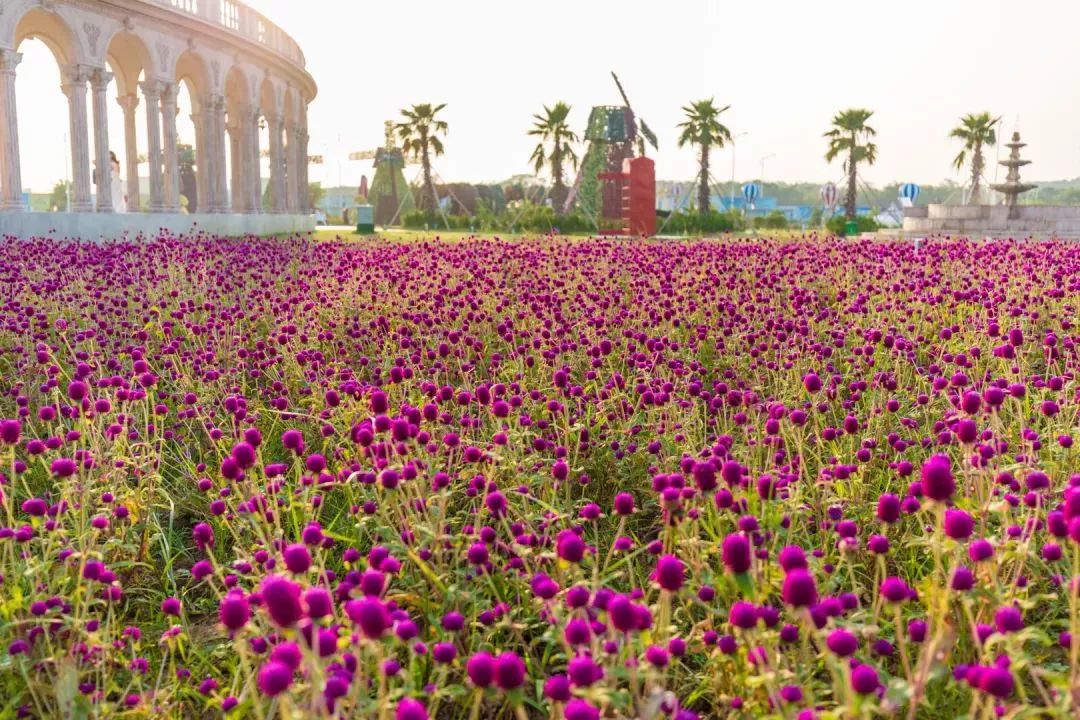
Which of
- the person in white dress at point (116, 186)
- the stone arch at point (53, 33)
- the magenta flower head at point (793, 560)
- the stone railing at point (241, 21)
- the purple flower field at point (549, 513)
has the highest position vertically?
the stone railing at point (241, 21)

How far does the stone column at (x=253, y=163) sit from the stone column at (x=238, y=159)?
0.18 metres

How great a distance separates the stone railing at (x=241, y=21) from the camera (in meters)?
28.8

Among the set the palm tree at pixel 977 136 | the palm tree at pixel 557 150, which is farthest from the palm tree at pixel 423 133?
the palm tree at pixel 977 136

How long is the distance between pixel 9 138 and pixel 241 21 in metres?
13.1

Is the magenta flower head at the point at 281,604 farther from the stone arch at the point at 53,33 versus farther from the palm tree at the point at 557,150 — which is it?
the palm tree at the point at 557,150

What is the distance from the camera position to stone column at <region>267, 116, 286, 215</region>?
37.2 meters

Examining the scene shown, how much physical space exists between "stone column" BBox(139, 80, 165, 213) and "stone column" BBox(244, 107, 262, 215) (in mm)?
7060

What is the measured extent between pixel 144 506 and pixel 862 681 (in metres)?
3.22

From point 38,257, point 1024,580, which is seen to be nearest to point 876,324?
point 1024,580

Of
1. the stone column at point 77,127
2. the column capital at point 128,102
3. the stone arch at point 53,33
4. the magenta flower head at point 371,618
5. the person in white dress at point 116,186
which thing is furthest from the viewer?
the person in white dress at point 116,186

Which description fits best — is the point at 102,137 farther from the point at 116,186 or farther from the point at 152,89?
the point at 116,186

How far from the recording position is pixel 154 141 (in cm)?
2730

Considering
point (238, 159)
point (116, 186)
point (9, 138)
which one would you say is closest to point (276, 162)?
point (238, 159)

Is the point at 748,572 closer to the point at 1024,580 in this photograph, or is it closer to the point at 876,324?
the point at 1024,580
